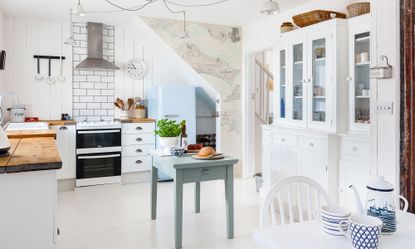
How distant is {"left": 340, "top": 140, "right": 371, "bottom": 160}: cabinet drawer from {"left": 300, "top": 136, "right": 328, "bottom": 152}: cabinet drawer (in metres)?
0.16

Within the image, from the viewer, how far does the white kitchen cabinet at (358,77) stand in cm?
336

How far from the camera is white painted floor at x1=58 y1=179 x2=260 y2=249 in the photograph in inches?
124

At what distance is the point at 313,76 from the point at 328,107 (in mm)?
431

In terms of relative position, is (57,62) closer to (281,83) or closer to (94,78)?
(94,78)

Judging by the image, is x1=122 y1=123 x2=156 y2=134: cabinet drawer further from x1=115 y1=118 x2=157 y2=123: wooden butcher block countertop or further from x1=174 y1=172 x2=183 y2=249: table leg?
x1=174 y1=172 x2=183 y2=249: table leg

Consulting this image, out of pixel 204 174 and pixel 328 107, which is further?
pixel 328 107

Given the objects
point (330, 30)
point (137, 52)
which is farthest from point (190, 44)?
point (330, 30)

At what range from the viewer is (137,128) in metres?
5.41

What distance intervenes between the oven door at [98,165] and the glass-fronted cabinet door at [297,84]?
9.00 feet

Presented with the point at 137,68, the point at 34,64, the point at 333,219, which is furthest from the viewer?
the point at 137,68

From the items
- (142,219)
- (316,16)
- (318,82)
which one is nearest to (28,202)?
(142,219)

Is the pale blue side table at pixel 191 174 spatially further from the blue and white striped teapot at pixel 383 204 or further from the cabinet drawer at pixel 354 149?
the blue and white striped teapot at pixel 383 204

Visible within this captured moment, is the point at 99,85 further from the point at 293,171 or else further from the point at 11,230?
the point at 11,230

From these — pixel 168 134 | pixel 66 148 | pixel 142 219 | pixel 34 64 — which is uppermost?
pixel 34 64
